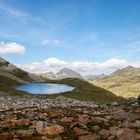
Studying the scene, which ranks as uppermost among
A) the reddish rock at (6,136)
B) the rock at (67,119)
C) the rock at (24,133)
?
the rock at (67,119)

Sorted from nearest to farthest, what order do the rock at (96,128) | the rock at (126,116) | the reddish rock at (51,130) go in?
the reddish rock at (51,130) < the rock at (96,128) < the rock at (126,116)

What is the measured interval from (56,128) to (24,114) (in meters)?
7.17

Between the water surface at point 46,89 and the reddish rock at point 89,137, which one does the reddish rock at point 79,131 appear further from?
the water surface at point 46,89

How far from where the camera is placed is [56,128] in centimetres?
2209

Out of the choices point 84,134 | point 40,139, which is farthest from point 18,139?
point 84,134

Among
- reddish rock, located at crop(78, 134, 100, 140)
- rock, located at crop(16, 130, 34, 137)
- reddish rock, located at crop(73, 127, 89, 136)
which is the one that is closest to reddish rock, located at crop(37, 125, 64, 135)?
rock, located at crop(16, 130, 34, 137)

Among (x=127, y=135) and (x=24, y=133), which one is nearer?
(x=127, y=135)

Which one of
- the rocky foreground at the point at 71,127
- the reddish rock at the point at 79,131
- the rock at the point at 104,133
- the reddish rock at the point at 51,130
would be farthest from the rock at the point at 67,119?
the rock at the point at 104,133

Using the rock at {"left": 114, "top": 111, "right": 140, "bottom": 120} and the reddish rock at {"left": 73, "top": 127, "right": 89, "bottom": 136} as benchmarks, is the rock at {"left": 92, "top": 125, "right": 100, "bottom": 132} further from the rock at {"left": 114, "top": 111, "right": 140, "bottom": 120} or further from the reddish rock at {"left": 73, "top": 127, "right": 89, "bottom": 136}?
the rock at {"left": 114, "top": 111, "right": 140, "bottom": 120}

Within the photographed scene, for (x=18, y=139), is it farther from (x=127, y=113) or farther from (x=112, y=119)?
(x=127, y=113)

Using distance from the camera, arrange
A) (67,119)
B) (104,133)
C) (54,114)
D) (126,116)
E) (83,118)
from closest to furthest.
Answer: (104,133) < (67,119) < (83,118) < (126,116) < (54,114)

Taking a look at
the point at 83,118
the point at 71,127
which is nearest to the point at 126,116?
the point at 83,118

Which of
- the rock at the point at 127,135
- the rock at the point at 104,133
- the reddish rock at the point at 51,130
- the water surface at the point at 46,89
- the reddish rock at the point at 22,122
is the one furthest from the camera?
the water surface at the point at 46,89

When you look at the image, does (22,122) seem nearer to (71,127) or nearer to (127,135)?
(71,127)
